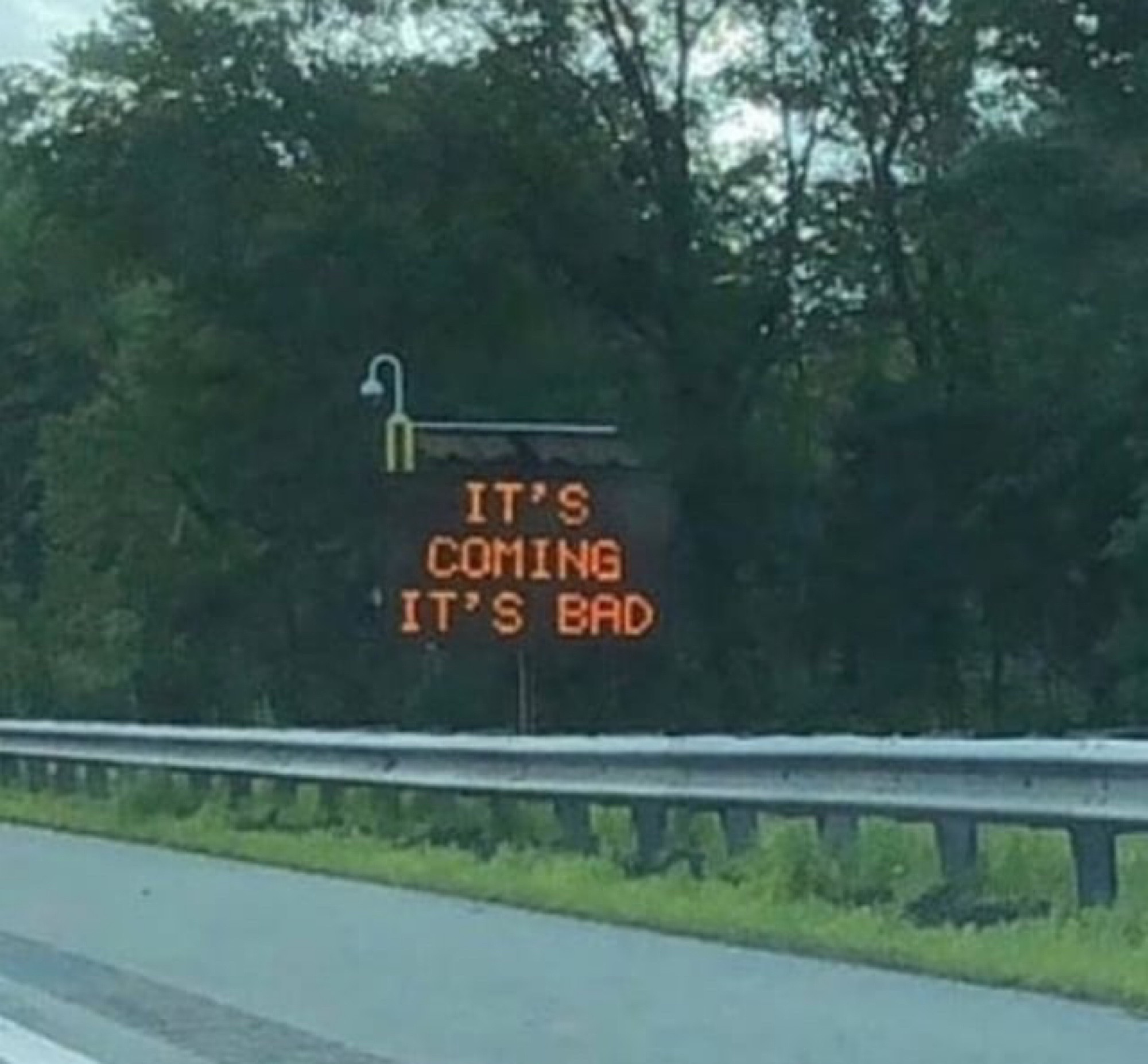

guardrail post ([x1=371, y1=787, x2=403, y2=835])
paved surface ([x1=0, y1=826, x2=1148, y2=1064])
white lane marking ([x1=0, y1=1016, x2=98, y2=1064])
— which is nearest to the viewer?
paved surface ([x1=0, y1=826, x2=1148, y2=1064])

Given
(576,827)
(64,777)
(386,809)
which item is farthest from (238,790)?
(576,827)

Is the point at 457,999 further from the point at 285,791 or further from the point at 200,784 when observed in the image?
the point at 200,784

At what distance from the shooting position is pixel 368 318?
52375 mm

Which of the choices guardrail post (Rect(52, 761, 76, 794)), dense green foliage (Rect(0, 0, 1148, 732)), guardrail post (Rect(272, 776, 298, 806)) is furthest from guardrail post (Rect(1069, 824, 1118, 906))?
dense green foliage (Rect(0, 0, 1148, 732))

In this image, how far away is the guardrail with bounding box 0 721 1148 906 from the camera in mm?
14867

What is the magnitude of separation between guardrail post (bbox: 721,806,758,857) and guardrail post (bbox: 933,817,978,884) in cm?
239

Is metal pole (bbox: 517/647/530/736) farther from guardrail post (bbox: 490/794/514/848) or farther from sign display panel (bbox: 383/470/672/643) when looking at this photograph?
guardrail post (bbox: 490/794/514/848)

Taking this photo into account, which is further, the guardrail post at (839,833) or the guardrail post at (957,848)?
the guardrail post at (839,833)

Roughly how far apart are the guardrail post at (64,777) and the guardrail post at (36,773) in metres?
0.18

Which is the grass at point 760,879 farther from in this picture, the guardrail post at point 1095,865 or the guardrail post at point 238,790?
the guardrail post at point 238,790

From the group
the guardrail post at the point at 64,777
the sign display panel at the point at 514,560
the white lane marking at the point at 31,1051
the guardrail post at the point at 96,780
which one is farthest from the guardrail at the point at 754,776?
the white lane marking at the point at 31,1051

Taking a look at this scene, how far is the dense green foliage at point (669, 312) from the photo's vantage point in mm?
51656

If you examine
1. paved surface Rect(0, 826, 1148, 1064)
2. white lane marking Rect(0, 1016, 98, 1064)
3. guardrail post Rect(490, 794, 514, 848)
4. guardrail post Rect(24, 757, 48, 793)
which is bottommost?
white lane marking Rect(0, 1016, 98, 1064)

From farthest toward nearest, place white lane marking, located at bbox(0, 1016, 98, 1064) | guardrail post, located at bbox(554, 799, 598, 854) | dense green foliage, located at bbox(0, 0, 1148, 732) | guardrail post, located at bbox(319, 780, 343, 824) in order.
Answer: dense green foliage, located at bbox(0, 0, 1148, 732) → guardrail post, located at bbox(319, 780, 343, 824) → guardrail post, located at bbox(554, 799, 598, 854) → white lane marking, located at bbox(0, 1016, 98, 1064)
